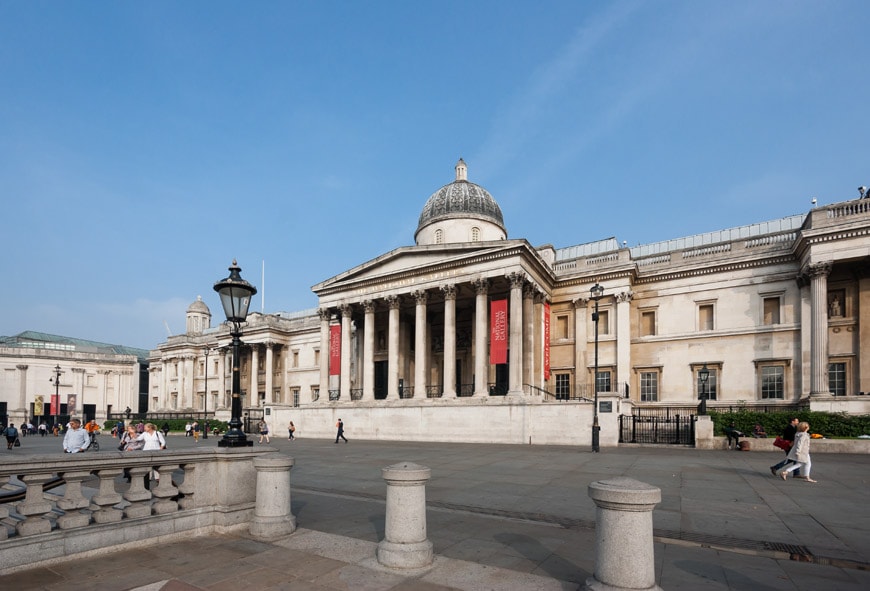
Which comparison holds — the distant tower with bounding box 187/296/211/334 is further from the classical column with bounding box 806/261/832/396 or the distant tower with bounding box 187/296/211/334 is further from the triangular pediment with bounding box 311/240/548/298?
the classical column with bounding box 806/261/832/396

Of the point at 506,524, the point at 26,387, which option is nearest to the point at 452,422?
the point at 506,524

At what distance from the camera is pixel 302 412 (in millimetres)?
39156

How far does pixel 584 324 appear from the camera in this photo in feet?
124

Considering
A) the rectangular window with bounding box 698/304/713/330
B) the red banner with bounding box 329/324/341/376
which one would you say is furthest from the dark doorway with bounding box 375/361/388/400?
the rectangular window with bounding box 698/304/713/330

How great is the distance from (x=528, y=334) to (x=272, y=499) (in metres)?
28.5

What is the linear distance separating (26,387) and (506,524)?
9243cm

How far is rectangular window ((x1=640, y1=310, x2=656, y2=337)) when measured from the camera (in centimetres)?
3650

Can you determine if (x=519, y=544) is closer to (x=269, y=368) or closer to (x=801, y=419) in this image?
(x=801, y=419)

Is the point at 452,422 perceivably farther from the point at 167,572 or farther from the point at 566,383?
the point at 167,572

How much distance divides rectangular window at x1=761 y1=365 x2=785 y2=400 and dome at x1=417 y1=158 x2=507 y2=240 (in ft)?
72.9

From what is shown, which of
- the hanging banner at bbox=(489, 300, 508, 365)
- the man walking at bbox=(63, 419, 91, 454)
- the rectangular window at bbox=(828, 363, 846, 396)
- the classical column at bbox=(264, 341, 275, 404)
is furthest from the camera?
the classical column at bbox=(264, 341, 275, 404)

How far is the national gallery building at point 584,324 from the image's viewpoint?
28.7 meters

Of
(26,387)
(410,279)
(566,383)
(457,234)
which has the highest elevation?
(457,234)

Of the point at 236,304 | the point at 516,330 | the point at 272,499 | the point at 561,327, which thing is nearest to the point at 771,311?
the point at 561,327
